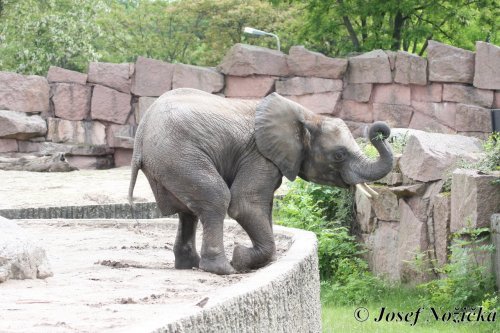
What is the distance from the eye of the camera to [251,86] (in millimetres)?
20953

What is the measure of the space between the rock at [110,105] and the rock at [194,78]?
1.16m

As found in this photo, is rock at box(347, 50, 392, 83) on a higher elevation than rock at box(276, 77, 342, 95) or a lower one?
higher

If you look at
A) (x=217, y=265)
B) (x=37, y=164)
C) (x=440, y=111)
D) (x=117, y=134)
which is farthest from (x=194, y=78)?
(x=217, y=265)

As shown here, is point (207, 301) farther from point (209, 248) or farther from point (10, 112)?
point (10, 112)

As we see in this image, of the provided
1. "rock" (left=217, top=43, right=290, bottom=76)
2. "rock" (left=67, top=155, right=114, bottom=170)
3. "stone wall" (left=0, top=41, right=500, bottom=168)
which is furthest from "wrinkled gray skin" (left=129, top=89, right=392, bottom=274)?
"rock" (left=67, top=155, right=114, bottom=170)

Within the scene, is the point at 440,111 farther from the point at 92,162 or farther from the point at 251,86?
the point at 92,162

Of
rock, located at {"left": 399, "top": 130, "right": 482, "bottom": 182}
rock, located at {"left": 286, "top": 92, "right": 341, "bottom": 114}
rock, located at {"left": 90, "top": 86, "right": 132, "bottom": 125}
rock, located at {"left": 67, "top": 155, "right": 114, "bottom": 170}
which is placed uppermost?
rock, located at {"left": 399, "top": 130, "right": 482, "bottom": 182}

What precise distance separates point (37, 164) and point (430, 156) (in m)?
10.8

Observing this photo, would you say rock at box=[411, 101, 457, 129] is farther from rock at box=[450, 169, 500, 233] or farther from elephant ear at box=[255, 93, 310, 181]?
elephant ear at box=[255, 93, 310, 181]

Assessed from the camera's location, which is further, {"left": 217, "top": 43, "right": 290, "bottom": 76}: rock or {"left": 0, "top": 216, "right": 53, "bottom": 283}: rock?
{"left": 217, "top": 43, "right": 290, "bottom": 76}: rock

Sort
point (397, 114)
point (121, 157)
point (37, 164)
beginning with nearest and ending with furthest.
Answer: point (37, 164) → point (397, 114) → point (121, 157)

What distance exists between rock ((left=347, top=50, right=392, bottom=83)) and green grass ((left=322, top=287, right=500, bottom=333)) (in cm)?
1052

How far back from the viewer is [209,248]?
639 cm

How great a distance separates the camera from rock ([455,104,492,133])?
63.5ft
